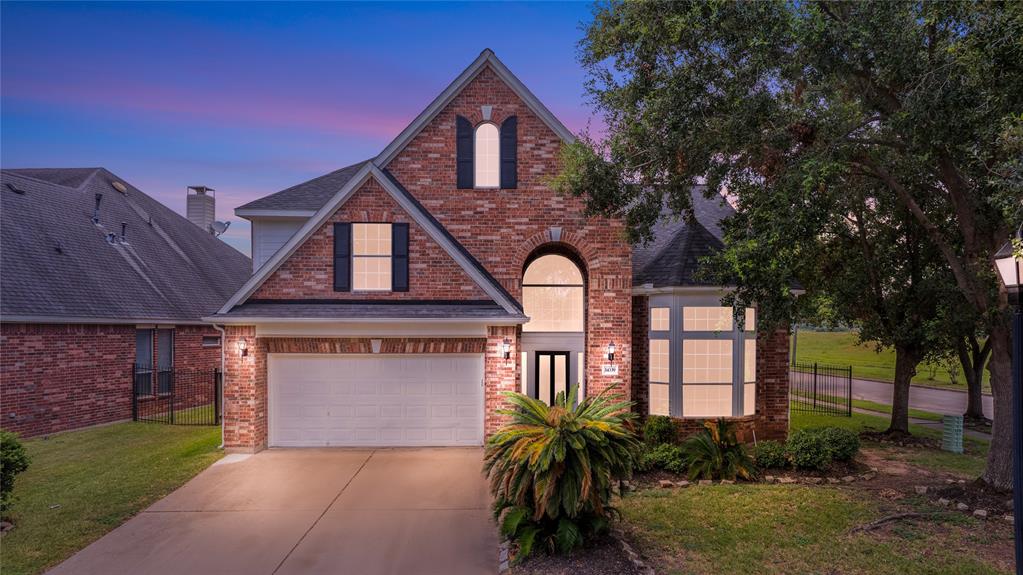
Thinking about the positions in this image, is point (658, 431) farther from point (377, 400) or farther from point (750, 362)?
point (377, 400)

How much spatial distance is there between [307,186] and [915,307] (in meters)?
18.3

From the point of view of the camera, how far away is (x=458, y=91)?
1274cm

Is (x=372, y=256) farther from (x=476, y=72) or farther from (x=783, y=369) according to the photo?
(x=783, y=369)

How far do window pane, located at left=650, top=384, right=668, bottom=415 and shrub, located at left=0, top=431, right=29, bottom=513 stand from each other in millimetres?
12426

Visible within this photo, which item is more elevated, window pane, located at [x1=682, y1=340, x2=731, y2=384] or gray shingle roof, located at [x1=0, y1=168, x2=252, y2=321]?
gray shingle roof, located at [x1=0, y1=168, x2=252, y2=321]

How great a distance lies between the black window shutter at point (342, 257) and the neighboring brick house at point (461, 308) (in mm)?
33

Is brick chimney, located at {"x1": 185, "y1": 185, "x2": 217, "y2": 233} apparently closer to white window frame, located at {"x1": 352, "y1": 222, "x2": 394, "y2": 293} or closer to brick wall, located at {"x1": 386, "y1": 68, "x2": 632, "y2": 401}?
brick wall, located at {"x1": 386, "y1": 68, "x2": 632, "y2": 401}

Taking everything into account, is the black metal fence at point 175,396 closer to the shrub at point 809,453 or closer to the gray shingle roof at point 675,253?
the gray shingle roof at point 675,253

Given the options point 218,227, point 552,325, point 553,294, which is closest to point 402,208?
point 553,294

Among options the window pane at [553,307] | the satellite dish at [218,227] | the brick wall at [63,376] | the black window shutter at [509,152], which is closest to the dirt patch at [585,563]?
the window pane at [553,307]

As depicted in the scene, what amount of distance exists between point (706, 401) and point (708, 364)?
936 mm

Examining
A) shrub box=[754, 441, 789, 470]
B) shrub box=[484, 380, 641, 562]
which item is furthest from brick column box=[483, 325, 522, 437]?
shrub box=[754, 441, 789, 470]

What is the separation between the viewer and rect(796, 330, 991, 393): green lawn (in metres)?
28.6

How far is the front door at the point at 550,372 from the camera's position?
45.1 ft
